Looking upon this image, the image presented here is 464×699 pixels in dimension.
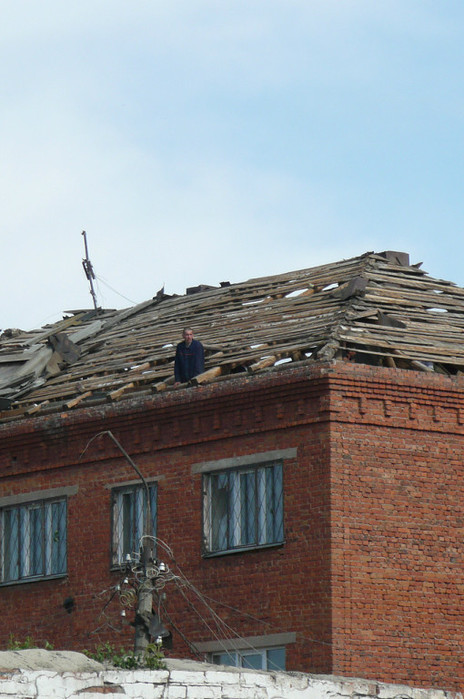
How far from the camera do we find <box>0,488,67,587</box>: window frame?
24295 mm

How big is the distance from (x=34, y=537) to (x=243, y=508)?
456 cm

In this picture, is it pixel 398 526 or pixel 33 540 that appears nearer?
pixel 398 526

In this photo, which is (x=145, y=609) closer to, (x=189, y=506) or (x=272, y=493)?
(x=272, y=493)

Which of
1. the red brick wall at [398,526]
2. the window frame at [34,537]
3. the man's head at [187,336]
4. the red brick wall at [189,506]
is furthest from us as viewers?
the window frame at [34,537]

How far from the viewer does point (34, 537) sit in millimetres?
24688

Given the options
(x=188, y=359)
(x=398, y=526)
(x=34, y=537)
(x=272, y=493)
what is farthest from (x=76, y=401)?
(x=398, y=526)

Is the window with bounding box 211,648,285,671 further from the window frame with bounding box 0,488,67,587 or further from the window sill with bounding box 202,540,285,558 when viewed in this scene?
the window frame with bounding box 0,488,67,587

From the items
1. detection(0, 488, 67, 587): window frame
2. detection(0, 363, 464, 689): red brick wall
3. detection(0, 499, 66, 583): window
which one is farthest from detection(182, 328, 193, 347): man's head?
detection(0, 499, 66, 583): window

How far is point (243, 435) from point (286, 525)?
1730mm

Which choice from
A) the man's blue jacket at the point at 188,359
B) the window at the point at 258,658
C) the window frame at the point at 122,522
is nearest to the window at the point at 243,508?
the window frame at the point at 122,522

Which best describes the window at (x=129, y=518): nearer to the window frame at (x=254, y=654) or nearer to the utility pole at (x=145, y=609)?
the window frame at (x=254, y=654)

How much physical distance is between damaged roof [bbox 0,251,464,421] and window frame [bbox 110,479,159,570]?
160 centimetres

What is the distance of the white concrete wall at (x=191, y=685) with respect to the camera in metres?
14.7

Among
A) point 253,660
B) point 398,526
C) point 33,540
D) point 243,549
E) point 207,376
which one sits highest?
point 207,376
